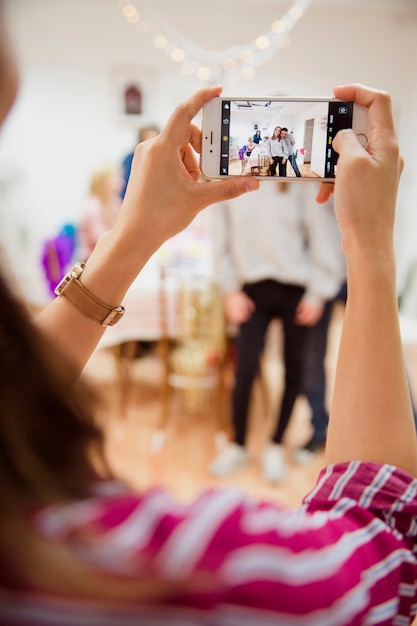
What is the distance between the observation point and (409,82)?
13.4 feet

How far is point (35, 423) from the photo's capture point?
0.28m

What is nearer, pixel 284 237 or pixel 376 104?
pixel 376 104

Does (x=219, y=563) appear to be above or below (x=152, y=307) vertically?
above

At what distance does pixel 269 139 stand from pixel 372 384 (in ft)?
1.61

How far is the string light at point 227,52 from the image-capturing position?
3.85m

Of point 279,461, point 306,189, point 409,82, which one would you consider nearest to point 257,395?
point 279,461

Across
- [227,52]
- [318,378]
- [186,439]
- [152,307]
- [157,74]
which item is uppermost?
[227,52]

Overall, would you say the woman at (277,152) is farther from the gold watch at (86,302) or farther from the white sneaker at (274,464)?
the white sneaker at (274,464)

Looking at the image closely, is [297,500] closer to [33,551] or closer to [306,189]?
[306,189]

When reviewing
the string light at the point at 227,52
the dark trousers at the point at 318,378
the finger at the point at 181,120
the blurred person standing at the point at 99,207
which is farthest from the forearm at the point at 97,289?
the string light at the point at 227,52

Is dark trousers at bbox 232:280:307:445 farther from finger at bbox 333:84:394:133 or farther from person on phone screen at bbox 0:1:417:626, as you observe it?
person on phone screen at bbox 0:1:417:626

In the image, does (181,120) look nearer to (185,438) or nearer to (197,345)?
(197,345)

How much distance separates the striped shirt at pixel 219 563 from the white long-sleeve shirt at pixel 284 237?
1625 mm

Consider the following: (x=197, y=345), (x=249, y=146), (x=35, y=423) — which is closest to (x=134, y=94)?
(x=197, y=345)
